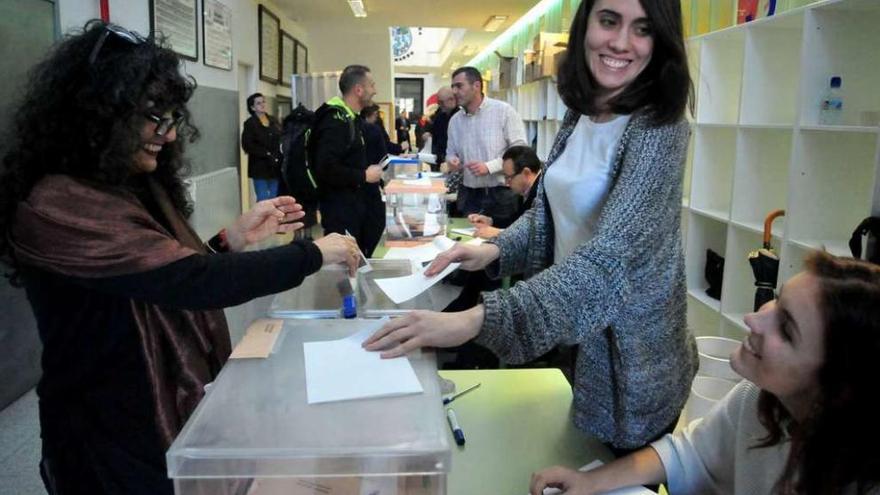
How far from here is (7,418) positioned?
2.60 meters

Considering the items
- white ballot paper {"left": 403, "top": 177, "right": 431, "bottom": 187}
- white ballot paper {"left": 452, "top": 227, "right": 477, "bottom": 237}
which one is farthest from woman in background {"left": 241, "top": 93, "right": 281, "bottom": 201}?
white ballot paper {"left": 452, "top": 227, "right": 477, "bottom": 237}

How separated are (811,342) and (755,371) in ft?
0.33

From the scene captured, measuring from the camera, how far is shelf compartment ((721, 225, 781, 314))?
9.26 feet

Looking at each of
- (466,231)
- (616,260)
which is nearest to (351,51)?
(466,231)

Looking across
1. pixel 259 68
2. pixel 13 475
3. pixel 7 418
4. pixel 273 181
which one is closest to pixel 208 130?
pixel 273 181

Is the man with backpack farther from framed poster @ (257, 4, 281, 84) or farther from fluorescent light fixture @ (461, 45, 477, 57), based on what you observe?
fluorescent light fixture @ (461, 45, 477, 57)

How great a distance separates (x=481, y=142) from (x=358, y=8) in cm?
539

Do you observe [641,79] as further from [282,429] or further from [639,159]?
[282,429]

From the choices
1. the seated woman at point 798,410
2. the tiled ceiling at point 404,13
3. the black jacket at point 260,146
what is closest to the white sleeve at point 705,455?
the seated woman at point 798,410

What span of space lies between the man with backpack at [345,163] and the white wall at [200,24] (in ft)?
2.63

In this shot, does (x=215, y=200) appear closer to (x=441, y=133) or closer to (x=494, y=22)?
(x=441, y=133)

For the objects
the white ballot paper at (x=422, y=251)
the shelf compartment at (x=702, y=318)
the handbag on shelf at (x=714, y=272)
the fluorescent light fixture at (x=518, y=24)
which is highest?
the fluorescent light fixture at (x=518, y=24)

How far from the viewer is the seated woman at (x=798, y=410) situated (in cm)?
69

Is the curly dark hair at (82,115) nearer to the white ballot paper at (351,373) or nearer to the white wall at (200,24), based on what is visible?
the white ballot paper at (351,373)
